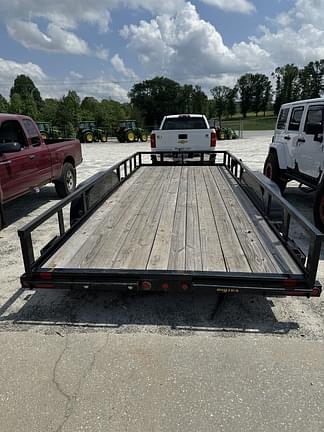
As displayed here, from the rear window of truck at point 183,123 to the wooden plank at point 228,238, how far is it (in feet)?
15.8

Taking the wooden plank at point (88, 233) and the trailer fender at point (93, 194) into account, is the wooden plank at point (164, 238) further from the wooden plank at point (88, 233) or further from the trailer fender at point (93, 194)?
the trailer fender at point (93, 194)

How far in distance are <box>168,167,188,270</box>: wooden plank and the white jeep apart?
2.06 m

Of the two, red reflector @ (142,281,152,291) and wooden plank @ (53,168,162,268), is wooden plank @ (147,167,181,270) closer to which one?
red reflector @ (142,281,152,291)

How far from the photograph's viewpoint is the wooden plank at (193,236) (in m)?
2.95

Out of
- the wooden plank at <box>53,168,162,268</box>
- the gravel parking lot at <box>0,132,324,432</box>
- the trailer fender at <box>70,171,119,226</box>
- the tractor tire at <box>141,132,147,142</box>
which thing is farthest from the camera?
the tractor tire at <box>141,132,147,142</box>

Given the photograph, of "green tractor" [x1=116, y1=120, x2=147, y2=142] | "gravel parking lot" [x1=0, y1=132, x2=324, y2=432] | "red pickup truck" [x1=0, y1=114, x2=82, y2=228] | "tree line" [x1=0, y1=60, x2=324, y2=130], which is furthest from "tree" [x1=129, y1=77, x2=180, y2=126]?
"gravel parking lot" [x1=0, y1=132, x2=324, y2=432]

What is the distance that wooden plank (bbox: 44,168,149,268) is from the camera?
3.16 metres

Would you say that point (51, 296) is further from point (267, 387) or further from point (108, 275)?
point (267, 387)

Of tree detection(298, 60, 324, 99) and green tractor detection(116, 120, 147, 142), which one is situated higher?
tree detection(298, 60, 324, 99)

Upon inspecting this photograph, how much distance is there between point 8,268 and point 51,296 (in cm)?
106

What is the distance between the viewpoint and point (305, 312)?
10.1 ft

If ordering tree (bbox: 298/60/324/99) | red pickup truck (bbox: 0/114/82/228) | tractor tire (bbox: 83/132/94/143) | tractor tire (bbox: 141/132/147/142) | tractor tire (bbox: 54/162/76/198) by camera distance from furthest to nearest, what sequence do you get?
tree (bbox: 298/60/324/99)
tractor tire (bbox: 141/132/147/142)
tractor tire (bbox: 83/132/94/143)
tractor tire (bbox: 54/162/76/198)
red pickup truck (bbox: 0/114/82/228)

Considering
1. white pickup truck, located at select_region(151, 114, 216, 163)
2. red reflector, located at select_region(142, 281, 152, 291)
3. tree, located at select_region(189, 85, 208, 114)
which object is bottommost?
red reflector, located at select_region(142, 281, 152, 291)

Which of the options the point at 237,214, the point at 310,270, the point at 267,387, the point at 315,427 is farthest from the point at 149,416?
the point at 237,214
